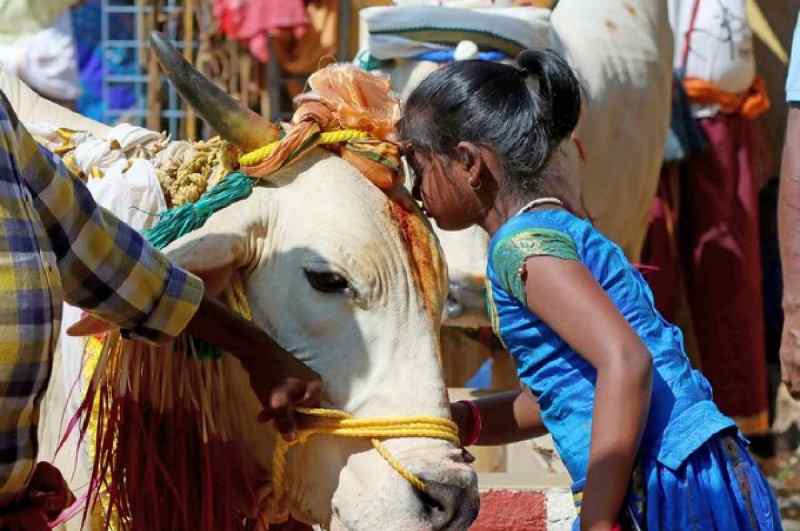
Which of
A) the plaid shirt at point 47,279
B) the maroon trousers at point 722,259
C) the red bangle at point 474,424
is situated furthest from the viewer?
the maroon trousers at point 722,259

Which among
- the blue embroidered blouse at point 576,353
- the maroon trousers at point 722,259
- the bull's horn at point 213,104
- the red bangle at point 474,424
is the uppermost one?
the bull's horn at point 213,104

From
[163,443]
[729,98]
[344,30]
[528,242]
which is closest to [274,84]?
[344,30]

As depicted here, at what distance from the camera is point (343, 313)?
2.98 meters

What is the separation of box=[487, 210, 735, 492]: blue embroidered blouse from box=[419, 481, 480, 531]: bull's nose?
0.26m

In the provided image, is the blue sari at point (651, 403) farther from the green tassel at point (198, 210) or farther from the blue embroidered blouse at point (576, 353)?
the green tassel at point (198, 210)

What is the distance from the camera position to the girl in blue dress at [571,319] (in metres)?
2.75

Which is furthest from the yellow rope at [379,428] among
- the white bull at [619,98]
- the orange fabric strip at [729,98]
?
the orange fabric strip at [729,98]

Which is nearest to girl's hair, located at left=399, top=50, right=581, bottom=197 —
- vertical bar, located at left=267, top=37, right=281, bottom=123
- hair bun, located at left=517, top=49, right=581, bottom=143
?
hair bun, located at left=517, top=49, right=581, bottom=143

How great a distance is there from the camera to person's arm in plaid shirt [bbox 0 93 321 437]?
2.54 metres

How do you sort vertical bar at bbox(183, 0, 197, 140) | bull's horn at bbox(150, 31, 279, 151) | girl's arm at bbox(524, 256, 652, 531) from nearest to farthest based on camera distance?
1. girl's arm at bbox(524, 256, 652, 531)
2. bull's horn at bbox(150, 31, 279, 151)
3. vertical bar at bbox(183, 0, 197, 140)

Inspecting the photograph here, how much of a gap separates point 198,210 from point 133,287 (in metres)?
0.44

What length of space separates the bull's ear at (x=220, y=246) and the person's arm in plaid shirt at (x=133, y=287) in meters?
Answer: 0.14

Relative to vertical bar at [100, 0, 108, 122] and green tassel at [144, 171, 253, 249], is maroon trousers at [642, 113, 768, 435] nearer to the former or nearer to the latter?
vertical bar at [100, 0, 108, 122]

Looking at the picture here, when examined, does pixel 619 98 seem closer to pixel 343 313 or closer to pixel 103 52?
pixel 103 52
